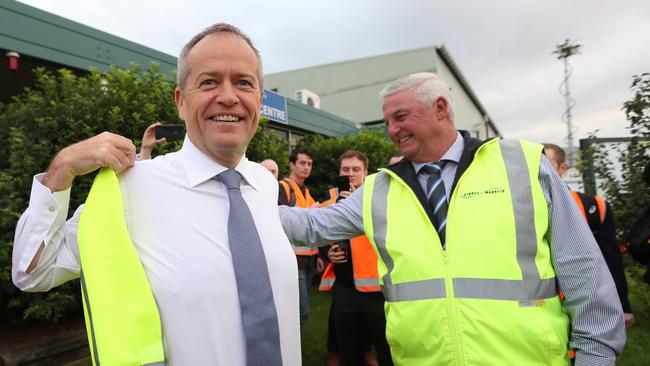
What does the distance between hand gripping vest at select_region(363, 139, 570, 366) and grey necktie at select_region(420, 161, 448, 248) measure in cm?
5

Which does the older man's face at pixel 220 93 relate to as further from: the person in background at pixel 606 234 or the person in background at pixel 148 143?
the person in background at pixel 606 234

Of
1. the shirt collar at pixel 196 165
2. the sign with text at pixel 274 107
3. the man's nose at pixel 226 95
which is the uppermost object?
the sign with text at pixel 274 107

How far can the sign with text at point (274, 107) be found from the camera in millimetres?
10305

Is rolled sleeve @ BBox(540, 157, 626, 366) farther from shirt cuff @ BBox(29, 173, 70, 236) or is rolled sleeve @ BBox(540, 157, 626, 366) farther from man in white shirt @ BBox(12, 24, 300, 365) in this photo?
shirt cuff @ BBox(29, 173, 70, 236)

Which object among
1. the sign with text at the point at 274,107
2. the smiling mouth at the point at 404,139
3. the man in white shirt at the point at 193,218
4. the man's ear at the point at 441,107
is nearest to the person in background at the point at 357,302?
the smiling mouth at the point at 404,139

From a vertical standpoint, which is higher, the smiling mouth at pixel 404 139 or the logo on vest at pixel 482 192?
the smiling mouth at pixel 404 139

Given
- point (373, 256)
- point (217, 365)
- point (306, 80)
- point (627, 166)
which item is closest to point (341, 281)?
point (373, 256)

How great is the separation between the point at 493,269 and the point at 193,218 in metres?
1.30

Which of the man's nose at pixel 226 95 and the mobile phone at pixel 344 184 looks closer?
the man's nose at pixel 226 95

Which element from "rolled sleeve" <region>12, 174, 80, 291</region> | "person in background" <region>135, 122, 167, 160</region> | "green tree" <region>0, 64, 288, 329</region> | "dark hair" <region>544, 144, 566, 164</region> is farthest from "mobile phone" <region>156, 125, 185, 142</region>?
"dark hair" <region>544, 144, 566, 164</region>

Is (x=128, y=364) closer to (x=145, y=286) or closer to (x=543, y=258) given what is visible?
(x=145, y=286)

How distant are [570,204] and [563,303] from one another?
1.49ft

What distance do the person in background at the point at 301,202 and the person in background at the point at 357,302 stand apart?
1.34 ft

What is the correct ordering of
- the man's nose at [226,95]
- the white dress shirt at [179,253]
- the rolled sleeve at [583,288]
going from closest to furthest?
1. the white dress shirt at [179,253]
2. the man's nose at [226,95]
3. the rolled sleeve at [583,288]
